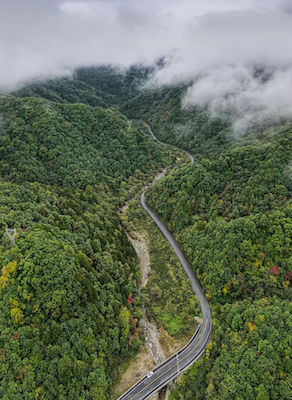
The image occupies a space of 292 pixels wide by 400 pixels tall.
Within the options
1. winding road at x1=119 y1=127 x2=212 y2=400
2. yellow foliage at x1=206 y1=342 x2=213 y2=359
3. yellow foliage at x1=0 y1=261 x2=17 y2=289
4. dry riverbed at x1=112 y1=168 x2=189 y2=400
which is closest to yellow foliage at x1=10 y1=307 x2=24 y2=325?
yellow foliage at x1=0 y1=261 x2=17 y2=289

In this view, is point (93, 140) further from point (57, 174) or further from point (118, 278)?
point (118, 278)

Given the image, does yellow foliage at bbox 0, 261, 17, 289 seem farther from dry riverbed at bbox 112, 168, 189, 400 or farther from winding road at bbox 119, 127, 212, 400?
winding road at bbox 119, 127, 212, 400

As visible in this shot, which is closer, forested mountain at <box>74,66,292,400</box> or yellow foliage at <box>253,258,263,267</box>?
forested mountain at <box>74,66,292,400</box>

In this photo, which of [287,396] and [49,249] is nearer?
[287,396]

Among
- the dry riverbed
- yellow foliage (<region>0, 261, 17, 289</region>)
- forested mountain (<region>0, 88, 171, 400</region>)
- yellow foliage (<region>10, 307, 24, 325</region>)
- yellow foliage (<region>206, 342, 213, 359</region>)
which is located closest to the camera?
forested mountain (<region>0, 88, 171, 400</region>)

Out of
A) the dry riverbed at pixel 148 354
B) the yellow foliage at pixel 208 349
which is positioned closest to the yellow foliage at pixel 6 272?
the dry riverbed at pixel 148 354

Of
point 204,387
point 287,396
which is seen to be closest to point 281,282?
point 287,396

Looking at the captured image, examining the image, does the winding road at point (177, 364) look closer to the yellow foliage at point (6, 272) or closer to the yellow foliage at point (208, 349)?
the yellow foliage at point (208, 349)
